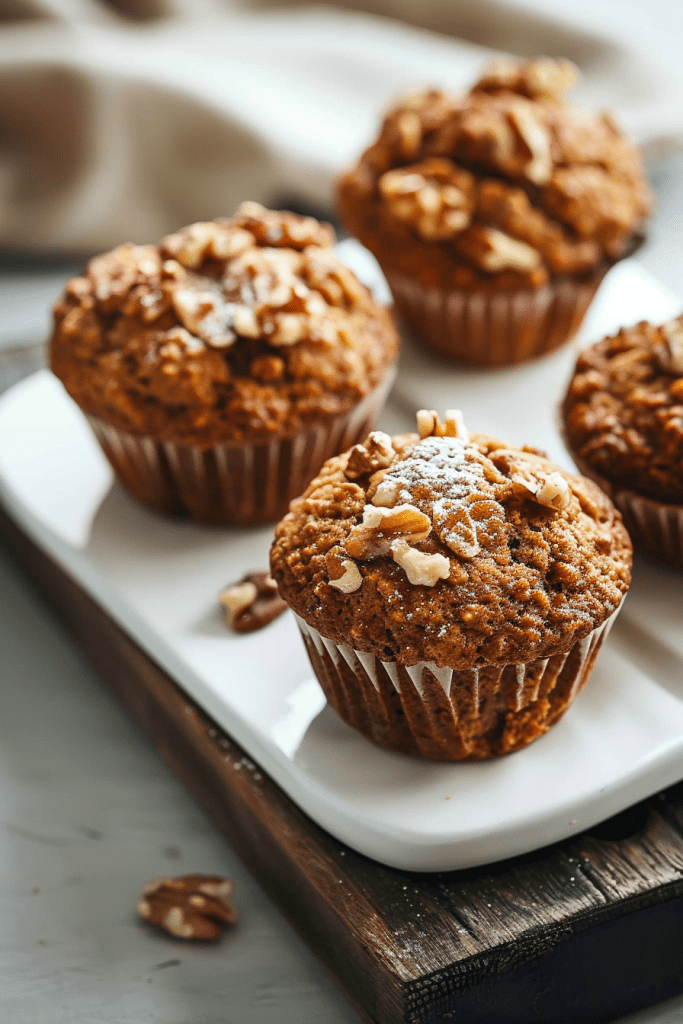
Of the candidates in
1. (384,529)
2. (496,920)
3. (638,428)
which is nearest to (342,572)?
(384,529)

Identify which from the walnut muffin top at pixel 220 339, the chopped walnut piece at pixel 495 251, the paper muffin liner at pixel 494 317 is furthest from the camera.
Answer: the paper muffin liner at pixel 494 317

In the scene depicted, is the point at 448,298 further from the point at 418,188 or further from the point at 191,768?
the point at 191,768

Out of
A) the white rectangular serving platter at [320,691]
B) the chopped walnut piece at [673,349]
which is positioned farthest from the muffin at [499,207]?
the chopped walnut piece at [673,349]

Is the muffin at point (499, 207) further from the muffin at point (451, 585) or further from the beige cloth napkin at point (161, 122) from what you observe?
the beige cloth napkin at point (161, 122)

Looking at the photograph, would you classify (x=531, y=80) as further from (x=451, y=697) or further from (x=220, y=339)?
(x=451, y=697)

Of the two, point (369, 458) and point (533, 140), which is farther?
point (533, 140)

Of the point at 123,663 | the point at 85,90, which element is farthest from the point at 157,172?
the point at 123,663

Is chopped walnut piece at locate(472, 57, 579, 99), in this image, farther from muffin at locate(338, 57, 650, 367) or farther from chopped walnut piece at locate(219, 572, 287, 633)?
chopped walnut piece at locate(219, 572, 287, 633)
